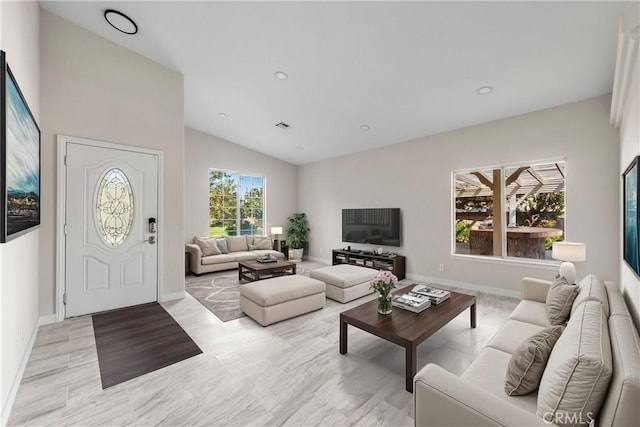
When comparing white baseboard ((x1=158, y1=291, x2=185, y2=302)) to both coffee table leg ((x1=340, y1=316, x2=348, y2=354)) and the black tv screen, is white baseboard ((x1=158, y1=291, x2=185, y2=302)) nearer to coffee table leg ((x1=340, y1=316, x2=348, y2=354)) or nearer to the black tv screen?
coffee table leg ((x1=340, y1=316, x2=348, y2=354))

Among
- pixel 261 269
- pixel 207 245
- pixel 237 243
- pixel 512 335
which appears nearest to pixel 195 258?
pixel 207 245

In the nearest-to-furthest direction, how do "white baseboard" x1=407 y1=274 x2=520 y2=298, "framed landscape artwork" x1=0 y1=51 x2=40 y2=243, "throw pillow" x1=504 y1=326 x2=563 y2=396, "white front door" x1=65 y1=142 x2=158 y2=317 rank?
"throw pillow" x1=504 y1=326 x2=563 y2=396, "framed landscape artwork" x1=0 y1=51 x2=40 y2=243, "white front door" x1=65 y1=142 x2=158 y2=317, "white baseboard" x1=407 y1=274 x2=520 y2=298

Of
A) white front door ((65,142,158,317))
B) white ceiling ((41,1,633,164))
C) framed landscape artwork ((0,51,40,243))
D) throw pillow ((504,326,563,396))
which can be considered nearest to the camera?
throw pillow ((504,326,563,396))

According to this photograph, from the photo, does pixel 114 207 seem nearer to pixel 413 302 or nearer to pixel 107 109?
pixel 107 109

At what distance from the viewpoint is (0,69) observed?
1537 mm

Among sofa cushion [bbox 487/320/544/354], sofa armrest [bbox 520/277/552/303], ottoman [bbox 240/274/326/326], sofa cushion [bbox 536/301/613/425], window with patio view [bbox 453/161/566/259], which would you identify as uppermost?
window with patio view [bbox 453/161/566/259]

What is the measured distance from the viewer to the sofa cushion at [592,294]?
1757mm

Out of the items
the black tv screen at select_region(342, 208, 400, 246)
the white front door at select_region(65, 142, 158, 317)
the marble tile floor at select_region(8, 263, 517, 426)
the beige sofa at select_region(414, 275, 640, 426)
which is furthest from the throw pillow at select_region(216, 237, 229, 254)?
the beige sofa at select_region(414, 275, 640, 426)

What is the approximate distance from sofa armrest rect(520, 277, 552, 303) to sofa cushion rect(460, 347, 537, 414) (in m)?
1.45

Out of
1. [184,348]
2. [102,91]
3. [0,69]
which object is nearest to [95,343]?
[184,348]

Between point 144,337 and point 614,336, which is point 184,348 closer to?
point 144,337

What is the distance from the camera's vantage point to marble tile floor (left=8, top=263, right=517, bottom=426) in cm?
176

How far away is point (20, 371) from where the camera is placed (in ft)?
7.02

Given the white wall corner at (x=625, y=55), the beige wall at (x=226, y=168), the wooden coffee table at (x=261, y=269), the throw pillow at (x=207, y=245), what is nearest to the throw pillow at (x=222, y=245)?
the throw pillow at (x=207, y=245)
